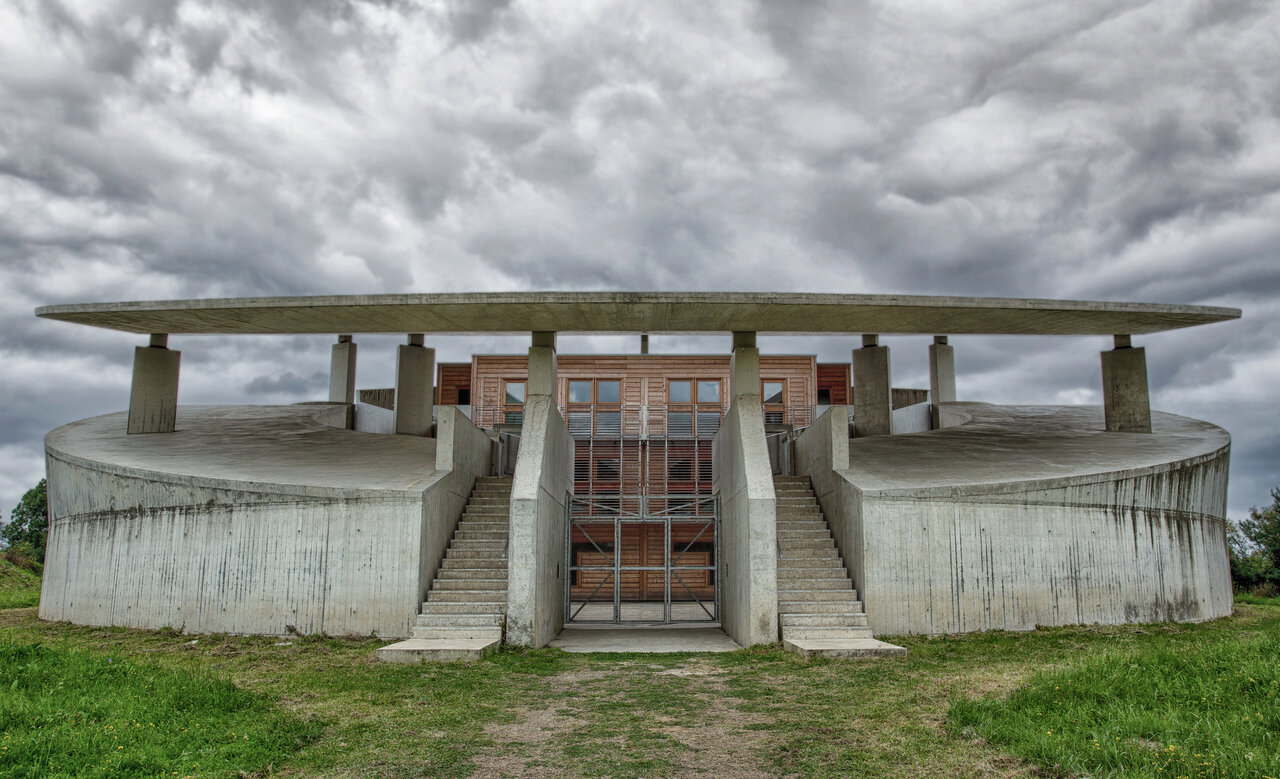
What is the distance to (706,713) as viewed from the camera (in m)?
7.39

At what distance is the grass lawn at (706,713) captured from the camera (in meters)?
5.49

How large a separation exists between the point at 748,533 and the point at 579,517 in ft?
16.9

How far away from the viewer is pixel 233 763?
555cm

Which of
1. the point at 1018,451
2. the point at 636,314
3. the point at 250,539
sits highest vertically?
the point at 636,314

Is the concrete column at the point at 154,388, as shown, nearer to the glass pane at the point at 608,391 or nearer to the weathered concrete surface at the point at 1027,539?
the glass pane at the point at 608,391

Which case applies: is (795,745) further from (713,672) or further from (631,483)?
(631,483)

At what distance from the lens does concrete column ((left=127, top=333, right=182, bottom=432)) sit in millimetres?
17219

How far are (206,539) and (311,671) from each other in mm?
4043

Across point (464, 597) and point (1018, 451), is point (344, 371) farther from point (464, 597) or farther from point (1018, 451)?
point (1018, 451)

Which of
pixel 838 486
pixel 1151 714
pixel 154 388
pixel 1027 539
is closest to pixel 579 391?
pixel 154 388

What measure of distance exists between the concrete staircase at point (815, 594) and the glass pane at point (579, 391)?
11.5m

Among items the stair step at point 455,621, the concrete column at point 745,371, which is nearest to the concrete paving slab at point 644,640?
the stair step at point 455,621

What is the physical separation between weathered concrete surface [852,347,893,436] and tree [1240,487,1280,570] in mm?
13087

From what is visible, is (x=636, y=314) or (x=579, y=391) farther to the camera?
(x=579, y=391)
